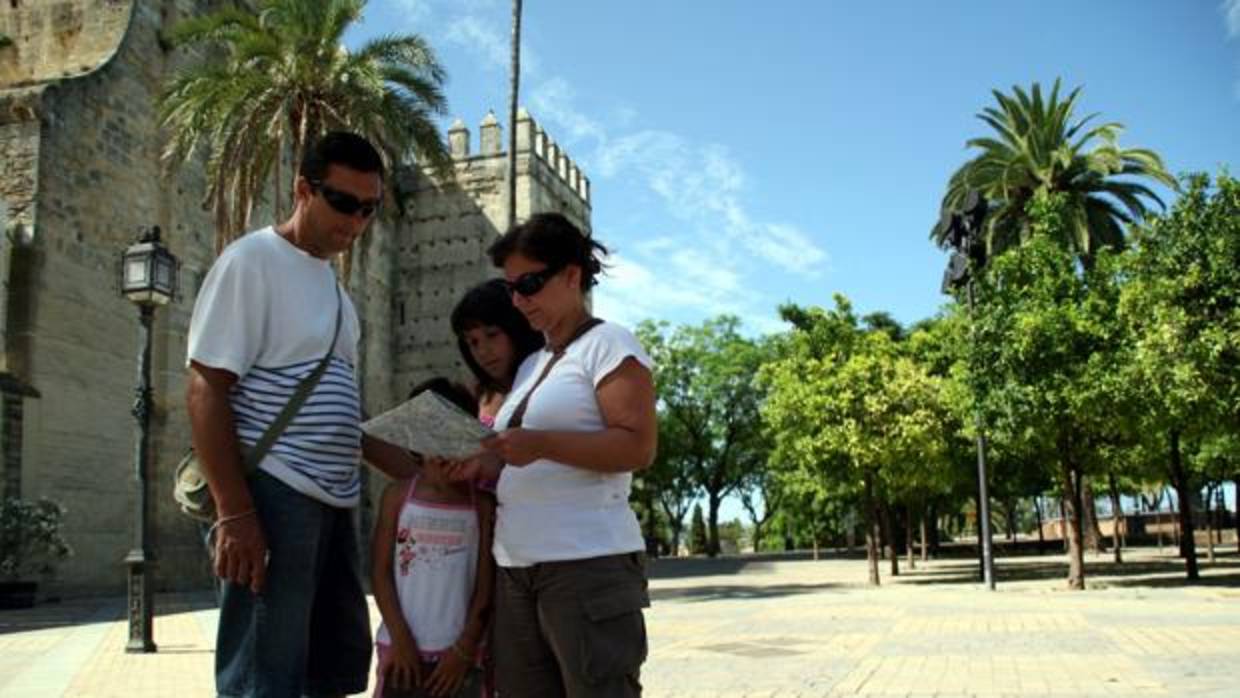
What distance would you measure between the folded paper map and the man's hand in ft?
1.33

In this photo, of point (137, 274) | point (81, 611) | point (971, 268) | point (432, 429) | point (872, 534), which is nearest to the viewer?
point (432, 429)

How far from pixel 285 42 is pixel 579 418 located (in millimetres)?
16970

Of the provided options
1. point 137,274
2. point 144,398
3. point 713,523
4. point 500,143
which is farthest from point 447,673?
point 713,523

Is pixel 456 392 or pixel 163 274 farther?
pixel 163 274

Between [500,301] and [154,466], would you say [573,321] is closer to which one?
[500,301]

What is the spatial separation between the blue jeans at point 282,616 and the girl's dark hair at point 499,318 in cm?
74

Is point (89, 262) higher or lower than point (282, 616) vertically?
higher

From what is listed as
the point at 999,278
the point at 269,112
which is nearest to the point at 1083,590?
the point at 999,278

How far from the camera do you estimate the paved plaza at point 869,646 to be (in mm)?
7227

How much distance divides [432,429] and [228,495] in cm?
53

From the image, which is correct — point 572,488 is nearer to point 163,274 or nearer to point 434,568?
point 434,568

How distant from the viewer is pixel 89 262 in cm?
2130

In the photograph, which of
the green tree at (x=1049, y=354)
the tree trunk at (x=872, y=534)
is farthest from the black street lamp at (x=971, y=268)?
the tree trunk at (x=872, y=534)

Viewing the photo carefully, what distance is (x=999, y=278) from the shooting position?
63.7 ft
